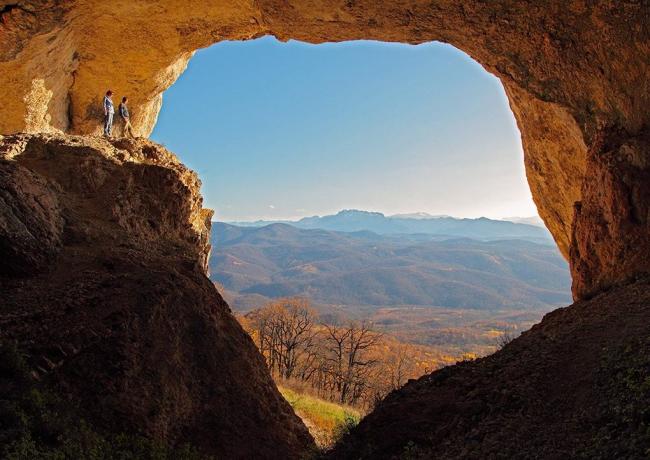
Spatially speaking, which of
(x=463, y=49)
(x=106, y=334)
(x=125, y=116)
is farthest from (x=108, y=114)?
(x=463, y=49)

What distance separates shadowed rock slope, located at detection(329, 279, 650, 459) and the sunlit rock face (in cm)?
325

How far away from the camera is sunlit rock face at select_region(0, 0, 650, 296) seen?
1200 cm

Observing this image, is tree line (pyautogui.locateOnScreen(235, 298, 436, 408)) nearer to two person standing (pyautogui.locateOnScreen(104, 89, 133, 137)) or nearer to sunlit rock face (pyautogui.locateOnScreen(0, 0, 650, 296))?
two person standing (pyautogui.locateOnScreen(104, 89, 133, 137))

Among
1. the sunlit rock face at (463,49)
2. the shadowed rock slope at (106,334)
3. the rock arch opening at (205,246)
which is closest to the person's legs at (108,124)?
the sunlit rock face at (463,49)

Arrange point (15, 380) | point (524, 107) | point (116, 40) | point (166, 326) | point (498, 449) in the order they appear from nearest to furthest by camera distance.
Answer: point (498, 449), point (15, 380), point (166, 326), point (524, 107), point (116, 40)

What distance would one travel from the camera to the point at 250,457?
923 cm

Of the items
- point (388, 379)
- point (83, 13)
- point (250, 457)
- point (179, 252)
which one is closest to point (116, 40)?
point (83, 13)

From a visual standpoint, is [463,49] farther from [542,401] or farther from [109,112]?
[109,112]

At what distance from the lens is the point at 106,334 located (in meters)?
8.80

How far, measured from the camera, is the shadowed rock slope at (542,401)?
5793 millimetres

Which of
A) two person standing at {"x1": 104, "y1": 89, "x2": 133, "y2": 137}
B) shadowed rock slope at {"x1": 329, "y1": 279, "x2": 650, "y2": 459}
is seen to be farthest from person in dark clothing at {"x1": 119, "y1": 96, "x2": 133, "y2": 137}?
shadowed rock slope at {"x1": 329, "y1": 279, "x2": 650, "y2": 459}

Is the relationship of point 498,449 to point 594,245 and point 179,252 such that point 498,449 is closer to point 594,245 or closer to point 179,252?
point 594,245

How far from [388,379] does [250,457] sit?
52384 mm

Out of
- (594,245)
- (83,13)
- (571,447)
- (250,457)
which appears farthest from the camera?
(83,13)
